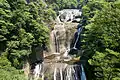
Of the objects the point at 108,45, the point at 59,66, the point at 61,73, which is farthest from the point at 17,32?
the point at 108,45

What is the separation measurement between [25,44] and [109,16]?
8.66 meters

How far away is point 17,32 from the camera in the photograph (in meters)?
17.5

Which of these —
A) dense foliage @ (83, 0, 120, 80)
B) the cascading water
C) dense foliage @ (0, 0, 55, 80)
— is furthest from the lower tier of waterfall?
dense foliage @ (83, 0, 120, 80)

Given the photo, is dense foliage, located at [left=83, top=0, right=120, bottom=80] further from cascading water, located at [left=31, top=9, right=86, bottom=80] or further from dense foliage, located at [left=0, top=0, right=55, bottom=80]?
dense foliage, located at [left=0, top=0, right=55, bottom=80]

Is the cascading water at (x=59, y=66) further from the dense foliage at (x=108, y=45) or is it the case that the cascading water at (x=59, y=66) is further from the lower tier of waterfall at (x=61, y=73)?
the dense foliage at (x=108, y=45)

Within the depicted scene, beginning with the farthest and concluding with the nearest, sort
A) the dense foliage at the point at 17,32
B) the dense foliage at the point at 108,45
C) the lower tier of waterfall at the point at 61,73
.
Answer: the lower tier of waterfall at the point at 61,73 < the dense foliage at the point at 17,32 < the dense foliage at the point at 108,45

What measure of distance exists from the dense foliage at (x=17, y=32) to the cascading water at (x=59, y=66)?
2.51m

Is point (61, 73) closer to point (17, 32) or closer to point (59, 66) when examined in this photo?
point (59, 66)

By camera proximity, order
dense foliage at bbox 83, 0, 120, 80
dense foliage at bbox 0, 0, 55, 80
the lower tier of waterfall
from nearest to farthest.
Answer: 1. dense foliage at bbox 83, 0, 120, 80
2. dense foliage at bbox 0, 0, 55, 80
3. the lower tier of waterfall

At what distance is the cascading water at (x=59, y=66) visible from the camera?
57.7 feet

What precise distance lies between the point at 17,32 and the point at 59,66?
5713mm

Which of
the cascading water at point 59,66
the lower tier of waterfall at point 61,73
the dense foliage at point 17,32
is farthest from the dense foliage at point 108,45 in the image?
the dense foliage at point 17,32

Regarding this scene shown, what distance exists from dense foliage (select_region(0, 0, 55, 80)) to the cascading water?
2510mm

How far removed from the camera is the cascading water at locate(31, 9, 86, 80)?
693 inches
